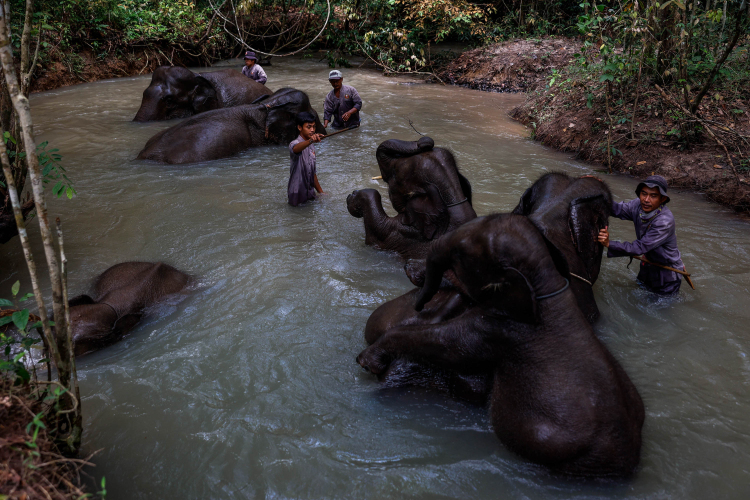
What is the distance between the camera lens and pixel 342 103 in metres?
9.88

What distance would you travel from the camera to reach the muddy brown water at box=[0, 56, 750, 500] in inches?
117

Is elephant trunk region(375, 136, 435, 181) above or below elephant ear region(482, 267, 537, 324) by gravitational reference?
above

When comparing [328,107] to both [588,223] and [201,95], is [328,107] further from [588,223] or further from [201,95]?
[588,223]

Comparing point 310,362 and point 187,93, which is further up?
point 187,93

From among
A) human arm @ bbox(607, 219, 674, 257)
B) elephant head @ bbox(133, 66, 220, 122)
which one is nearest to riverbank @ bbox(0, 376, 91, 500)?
human arm @ bbox(607, 219, 674, 257)

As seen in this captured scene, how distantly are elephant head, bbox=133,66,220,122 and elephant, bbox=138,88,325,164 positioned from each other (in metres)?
1.52

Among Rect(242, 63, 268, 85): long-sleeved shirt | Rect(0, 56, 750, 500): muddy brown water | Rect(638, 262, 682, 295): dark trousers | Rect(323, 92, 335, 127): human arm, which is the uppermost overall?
Rect(242, 63, 268, 85): long-sleeved shirt

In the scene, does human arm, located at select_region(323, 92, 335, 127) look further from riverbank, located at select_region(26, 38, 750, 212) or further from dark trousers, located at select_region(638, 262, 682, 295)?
dark trousers, located at select_region(638, 262, 682, 295)

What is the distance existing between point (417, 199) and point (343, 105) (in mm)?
5395

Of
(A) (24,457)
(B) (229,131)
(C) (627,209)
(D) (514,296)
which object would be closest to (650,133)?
(C) (627,209)

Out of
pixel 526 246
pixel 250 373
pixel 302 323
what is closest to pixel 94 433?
pixel 250 373

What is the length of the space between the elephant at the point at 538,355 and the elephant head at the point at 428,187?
1751mm

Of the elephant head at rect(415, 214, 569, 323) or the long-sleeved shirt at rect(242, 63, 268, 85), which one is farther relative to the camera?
the long-sleeved shirt at rect(242, 63, 268, 85)

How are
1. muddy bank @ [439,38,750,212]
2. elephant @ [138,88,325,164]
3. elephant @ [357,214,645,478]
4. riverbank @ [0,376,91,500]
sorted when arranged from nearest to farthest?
riverbank @ [0,376,91,500], elephant @ [357,214,645,478], muddy bank @ [439,38,750,212], elephant @ [138,88,325,164]
